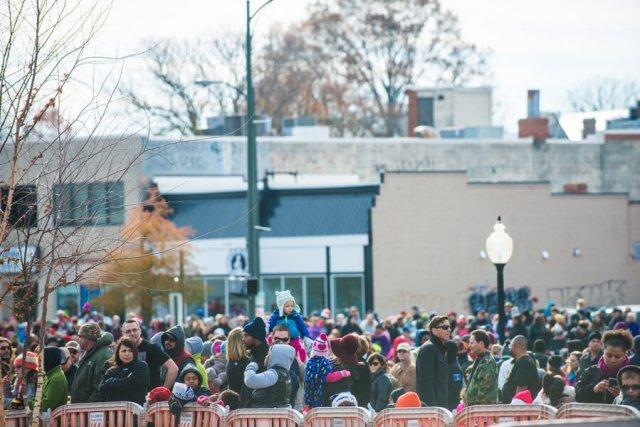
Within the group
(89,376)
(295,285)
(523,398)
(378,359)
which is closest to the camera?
(523,398)

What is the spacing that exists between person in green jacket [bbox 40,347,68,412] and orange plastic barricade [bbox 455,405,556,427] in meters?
4.31

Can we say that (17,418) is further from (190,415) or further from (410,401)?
(410,401)

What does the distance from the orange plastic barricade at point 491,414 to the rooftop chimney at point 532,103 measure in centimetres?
4886

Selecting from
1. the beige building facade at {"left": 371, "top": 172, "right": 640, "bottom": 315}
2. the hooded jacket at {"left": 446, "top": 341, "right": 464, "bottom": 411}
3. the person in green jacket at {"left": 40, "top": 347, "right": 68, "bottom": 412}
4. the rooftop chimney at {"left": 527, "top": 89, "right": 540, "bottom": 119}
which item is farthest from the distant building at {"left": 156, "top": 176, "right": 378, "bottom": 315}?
the person in green jacket at {"left": 40, "top": 347, "right": 68, "bottom": 412}

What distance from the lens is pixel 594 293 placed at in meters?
49.8

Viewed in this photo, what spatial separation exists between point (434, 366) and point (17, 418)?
13.4 feet

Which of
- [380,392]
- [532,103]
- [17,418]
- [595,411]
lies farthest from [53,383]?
[532,103]

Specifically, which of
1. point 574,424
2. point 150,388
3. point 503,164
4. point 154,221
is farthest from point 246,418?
point 503,164

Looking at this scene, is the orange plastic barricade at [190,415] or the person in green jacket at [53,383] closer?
the orange plastic barricade at [190,415]

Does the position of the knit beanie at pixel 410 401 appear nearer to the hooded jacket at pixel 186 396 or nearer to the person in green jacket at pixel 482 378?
the person in green jacket at pixel 482 378

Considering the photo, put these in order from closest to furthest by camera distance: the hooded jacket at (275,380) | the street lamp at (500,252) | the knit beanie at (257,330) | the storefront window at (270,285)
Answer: the hooded jacket at (275,380) < the knit beanie at (257,330) < the street lamp at (500,252) < the storefront window at (270,285)

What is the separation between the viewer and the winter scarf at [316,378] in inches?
568

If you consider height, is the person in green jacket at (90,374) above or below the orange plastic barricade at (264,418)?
above

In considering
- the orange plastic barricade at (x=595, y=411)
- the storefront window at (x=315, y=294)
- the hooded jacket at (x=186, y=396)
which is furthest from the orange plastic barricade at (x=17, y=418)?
the storefront window at (x=315, y=294)
